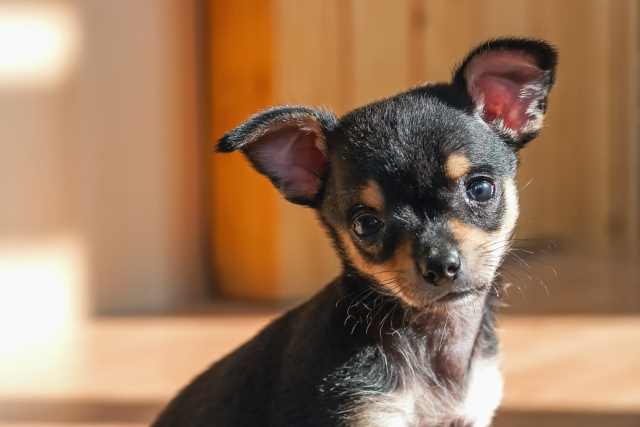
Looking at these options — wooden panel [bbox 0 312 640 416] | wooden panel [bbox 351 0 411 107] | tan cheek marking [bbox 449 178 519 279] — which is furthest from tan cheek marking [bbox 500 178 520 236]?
wooden panel [bbox 351 0 411 107]

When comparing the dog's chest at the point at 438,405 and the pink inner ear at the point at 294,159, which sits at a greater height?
the pink inner ear at the point at 294,159

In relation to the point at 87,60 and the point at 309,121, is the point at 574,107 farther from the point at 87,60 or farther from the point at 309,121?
the point at 309,121

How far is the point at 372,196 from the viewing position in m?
1.98

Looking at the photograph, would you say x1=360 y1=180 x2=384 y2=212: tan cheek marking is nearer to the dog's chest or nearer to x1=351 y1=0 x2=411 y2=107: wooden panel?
the dog's chest

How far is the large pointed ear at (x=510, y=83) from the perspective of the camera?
2.13 metres

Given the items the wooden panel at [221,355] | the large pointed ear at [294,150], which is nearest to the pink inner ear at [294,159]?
the large pointed ear at [294,150]

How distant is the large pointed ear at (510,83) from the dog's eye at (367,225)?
0.36m

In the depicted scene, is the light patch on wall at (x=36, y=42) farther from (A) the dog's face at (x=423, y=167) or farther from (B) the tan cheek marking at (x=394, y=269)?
(B) the tan cheek marking at (x=394, y=269)

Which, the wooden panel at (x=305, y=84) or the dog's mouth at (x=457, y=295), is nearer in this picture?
the dog's mouth at (x=457, y=295)

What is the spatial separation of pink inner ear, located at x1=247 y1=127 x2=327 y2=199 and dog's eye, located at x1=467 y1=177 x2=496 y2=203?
35 cm

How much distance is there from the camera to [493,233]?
2.04 meters

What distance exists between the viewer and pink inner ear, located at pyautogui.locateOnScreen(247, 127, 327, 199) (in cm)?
216

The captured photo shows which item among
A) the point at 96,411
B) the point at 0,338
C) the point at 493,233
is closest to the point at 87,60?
the point at 0,338

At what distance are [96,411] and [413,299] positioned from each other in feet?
5.47
